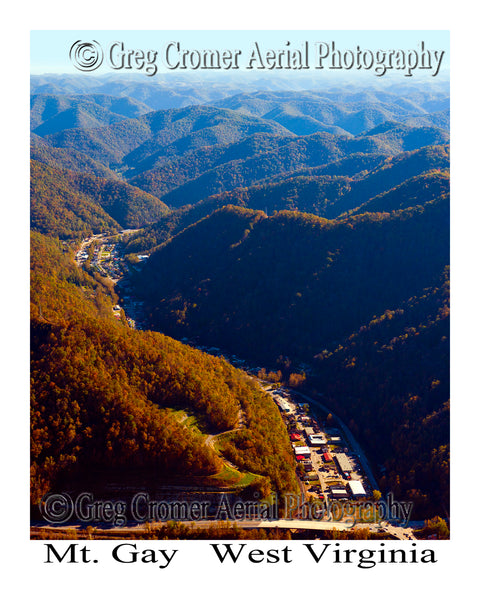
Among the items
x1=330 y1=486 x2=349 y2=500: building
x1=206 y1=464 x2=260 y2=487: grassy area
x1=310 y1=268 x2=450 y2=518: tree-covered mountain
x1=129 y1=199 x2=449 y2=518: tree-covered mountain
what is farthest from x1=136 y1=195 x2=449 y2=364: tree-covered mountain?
x1=206 y1=464 x2=260 y2=487: grassy area

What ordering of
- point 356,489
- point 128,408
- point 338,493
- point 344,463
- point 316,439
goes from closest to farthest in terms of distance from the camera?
point 128,408 < point 338,493 < point 356,489 < point 344,463 < point 316,439

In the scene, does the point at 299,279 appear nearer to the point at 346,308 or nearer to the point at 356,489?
the point at 346,308

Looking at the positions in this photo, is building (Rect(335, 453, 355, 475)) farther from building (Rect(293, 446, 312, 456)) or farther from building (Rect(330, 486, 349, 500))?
building (Rect(330, 486, 349, 500))

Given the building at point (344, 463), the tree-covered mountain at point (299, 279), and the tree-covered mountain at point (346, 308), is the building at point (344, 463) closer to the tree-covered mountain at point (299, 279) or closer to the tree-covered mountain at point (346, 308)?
the tree-covered mountain at point (346, 308)

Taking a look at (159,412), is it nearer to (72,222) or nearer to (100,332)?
(100,332)

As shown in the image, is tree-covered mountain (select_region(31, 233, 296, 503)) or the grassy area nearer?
tree-covered mountain (select_region(31, 233, 296, 503))

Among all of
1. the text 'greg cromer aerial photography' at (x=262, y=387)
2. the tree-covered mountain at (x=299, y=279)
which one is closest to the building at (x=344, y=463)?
the text 'greg cromer aerial photography' at (x=262, y=387)

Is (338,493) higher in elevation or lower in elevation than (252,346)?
lower

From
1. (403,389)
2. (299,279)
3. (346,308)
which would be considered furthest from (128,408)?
(299,279)

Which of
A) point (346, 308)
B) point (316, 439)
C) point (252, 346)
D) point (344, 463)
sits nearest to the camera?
point (344, 463)
